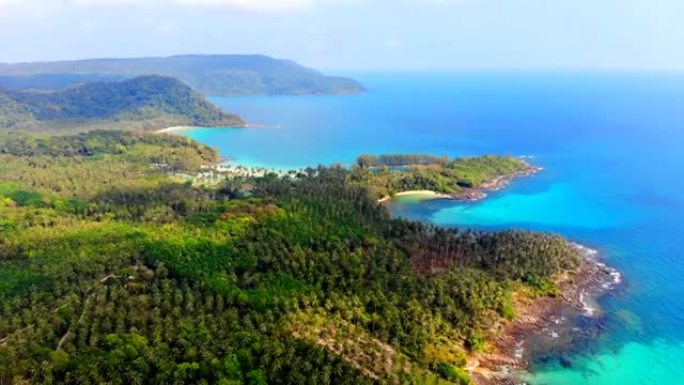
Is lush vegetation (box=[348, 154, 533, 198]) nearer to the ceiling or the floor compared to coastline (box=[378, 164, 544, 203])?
nearer to the ceiling

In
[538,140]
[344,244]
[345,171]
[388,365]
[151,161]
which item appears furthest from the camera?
[538,140]

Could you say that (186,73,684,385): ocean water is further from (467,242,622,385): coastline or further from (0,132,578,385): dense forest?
(0,132,578,385): dense forest

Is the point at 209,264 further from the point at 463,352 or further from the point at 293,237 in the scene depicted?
the point at 463,352

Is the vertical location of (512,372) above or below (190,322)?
below

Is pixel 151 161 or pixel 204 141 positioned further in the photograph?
pixel 204 141

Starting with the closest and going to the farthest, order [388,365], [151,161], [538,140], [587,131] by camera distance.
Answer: [388,365]
[151,161]
[538,140]
[587,131]

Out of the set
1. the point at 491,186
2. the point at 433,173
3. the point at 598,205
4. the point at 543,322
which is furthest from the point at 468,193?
the point at 543,322

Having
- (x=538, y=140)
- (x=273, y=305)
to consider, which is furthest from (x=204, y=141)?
(x=273, y=305)

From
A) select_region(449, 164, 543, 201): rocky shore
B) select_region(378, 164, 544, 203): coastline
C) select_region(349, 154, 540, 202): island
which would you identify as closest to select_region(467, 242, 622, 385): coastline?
select_region(378, 164, 544, 203): coastline
